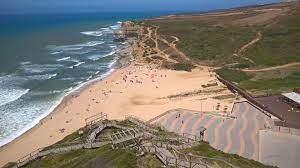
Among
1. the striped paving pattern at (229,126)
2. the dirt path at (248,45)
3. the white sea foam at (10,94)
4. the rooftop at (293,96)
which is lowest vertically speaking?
the white sea foam at (10,94)

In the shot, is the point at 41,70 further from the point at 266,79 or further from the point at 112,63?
the point at 266,79

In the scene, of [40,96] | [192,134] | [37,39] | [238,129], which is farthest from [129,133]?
[37,39]

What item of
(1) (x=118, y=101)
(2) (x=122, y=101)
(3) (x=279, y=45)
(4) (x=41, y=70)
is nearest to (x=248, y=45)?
(3) (x=279, y=45)

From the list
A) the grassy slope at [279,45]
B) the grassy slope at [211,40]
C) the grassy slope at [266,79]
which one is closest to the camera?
the grassy slope at [266,79]

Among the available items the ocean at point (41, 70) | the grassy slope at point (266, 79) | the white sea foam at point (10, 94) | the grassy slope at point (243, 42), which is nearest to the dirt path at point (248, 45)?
the grassy slope at point (243, 42)

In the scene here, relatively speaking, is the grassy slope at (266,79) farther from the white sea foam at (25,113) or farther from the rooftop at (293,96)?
the white sea foam at (25,113)

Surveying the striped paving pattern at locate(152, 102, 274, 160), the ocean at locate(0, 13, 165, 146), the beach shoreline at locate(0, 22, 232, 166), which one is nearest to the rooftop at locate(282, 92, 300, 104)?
the striped paving pattern at locate(152, 102, 274, 160)

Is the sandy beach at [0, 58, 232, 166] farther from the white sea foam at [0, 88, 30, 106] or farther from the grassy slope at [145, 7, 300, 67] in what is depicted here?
the grassy slope at [145, 7, 300, 67]

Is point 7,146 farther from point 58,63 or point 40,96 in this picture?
point 58,63
